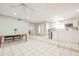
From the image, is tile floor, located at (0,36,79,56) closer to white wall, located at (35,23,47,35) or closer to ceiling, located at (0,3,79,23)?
ceiling, located at (0,3,79,23)

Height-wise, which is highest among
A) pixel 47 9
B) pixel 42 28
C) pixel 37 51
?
pixel 47 9

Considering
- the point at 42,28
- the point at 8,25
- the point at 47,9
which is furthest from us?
the point at 42,28

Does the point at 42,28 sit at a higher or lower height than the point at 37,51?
higher

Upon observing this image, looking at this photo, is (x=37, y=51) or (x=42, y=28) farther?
(x=42, y=28)

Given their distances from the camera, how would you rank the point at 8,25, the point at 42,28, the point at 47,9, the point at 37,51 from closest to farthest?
the point at 37,51, the point at 47,9, the point at 8,25, the point at 42,28

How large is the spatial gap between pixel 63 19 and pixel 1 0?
496 centimetres

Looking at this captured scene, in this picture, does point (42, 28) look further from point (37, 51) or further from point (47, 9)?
point (37, 51)

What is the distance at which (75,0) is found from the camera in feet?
8.37

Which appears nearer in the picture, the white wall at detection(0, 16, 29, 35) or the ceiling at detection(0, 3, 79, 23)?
the ceiling at detection(0, 3, 79, 23)

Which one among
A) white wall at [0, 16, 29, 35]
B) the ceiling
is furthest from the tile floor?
the ceiling

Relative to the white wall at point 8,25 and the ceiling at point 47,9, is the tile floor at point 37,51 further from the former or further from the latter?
the ceiling at point 47,9

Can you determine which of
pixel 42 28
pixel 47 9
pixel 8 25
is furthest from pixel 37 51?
pixel 42 28

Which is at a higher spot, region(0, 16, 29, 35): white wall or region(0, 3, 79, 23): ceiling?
region(0, 3, 79, 23): ceiling

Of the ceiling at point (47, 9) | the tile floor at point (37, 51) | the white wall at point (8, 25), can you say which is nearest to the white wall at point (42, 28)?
the white wall at point (8, 25)
